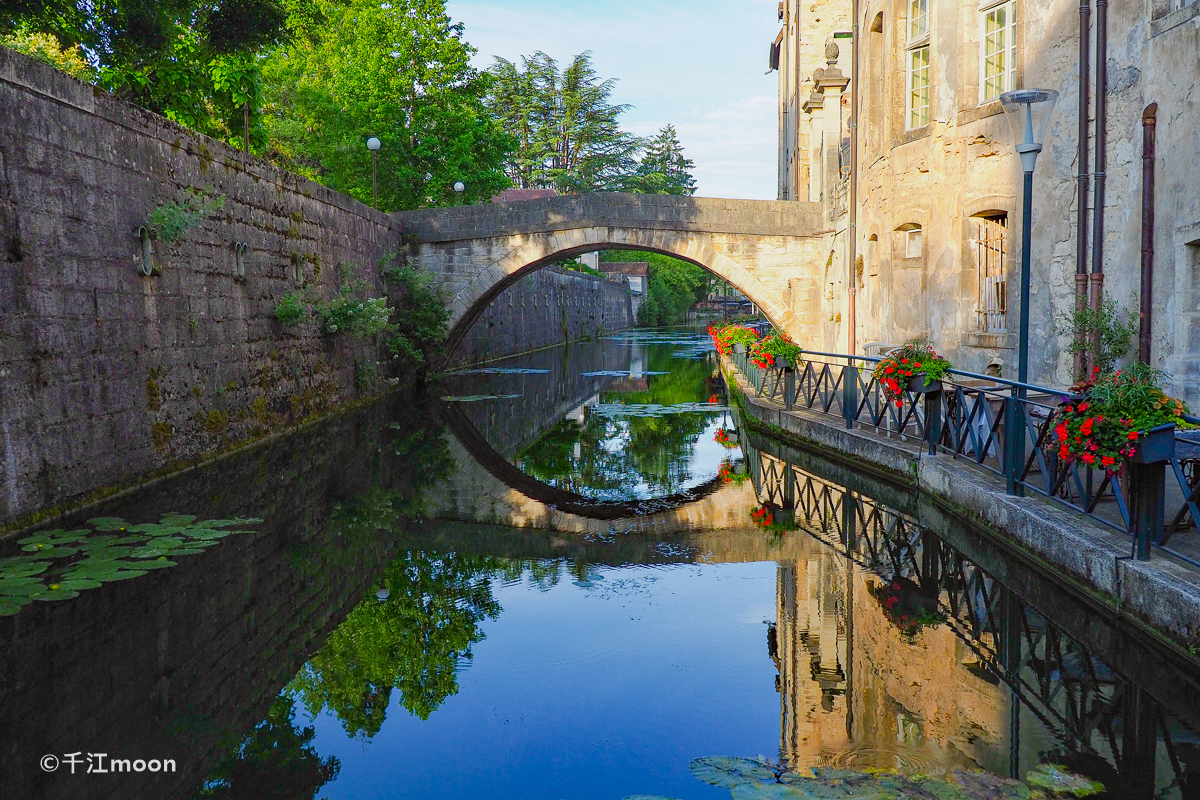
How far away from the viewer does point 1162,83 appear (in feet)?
27.2

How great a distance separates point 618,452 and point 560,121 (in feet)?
139

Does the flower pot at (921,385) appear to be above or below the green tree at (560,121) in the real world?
below

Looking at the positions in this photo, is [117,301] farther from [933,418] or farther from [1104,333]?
[1104,333]

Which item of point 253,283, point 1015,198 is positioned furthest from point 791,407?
point 253,283

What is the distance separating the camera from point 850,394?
9930mm

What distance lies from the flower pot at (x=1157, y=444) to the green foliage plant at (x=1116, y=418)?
0.02 meters

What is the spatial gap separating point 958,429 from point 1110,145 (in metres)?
3.77

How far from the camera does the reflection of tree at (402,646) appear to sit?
13.3ft

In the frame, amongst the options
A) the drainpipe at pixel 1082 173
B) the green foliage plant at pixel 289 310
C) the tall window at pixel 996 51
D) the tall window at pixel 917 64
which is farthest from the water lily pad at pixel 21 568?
the tall window at pixel 917 64

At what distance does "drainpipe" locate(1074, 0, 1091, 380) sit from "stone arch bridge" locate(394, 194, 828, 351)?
26.0 feet

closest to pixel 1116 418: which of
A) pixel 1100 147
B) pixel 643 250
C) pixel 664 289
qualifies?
pixel 1100 147

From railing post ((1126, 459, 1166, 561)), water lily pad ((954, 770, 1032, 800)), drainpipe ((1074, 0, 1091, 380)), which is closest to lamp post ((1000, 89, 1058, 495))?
railing post ((1126, 459, 1166, 561))

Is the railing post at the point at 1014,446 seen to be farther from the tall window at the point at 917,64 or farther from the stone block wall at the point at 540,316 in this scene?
the stone block wall at the point at 540,316

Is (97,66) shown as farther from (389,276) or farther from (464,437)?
(464,437)
